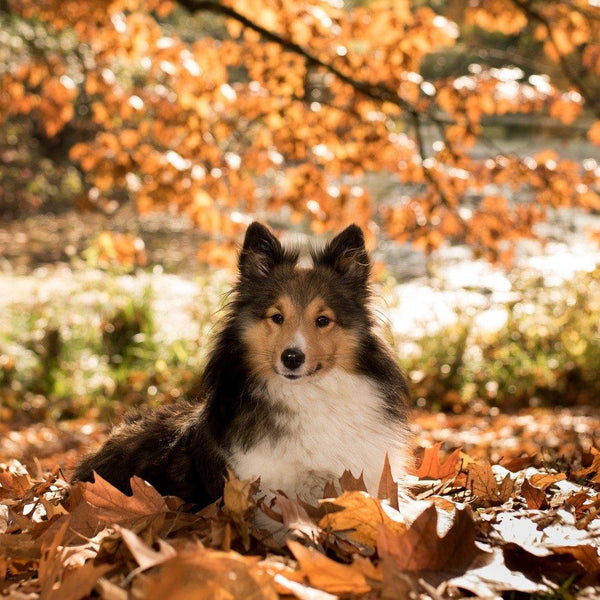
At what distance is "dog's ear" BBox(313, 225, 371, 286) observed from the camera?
333cm

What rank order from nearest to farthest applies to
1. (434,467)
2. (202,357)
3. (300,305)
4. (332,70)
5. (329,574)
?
(329,574)
(300,305)
(434,467)
(332,70)
(202,357)

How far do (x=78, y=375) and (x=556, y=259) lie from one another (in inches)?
386

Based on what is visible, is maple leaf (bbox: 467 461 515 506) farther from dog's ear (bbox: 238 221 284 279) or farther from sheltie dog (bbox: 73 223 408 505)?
dog's ear (bbox: 238 221 284 279)

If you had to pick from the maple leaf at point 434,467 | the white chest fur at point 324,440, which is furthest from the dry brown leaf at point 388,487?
the maple leaf at point 434,467

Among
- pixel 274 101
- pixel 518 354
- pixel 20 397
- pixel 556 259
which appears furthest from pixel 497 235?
pixel 556 259

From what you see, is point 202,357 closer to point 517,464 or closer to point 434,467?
point 517,464

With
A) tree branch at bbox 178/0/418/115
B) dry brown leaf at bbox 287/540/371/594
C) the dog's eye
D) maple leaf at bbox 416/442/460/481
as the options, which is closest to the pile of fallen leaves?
dry brown leaf at bbox 287/540/371/594

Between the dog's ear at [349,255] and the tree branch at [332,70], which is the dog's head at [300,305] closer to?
the dog's ear at [349,255]

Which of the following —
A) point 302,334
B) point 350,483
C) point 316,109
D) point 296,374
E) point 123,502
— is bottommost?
point 123,502

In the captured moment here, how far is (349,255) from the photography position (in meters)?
3.34

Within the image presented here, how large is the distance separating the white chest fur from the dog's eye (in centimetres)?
18

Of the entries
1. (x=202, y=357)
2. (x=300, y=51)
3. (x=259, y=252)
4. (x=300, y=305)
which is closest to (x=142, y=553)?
(x=300, y=305)

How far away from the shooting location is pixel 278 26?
25.8 ft

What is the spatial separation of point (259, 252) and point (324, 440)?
828 millimetres
